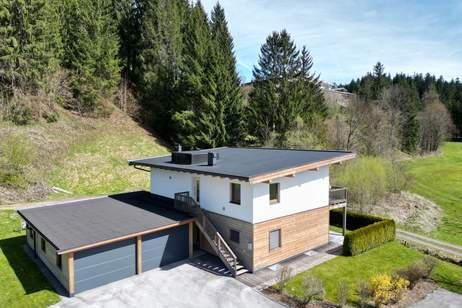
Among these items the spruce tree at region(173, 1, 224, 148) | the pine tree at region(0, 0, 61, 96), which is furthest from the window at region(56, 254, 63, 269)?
the spruce tree at region(173, 1, 224, 148)

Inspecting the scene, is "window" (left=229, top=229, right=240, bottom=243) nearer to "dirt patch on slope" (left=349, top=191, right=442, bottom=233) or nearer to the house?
the house

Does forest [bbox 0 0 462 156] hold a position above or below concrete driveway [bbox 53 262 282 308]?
above

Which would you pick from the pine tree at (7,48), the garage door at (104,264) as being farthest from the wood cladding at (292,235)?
the pine tree at (7,48)

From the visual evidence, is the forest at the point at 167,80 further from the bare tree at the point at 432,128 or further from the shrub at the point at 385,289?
the bare tree at the point at 432,128

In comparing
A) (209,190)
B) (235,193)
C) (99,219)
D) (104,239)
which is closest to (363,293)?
(235,193)

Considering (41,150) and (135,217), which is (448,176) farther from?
(41,150)

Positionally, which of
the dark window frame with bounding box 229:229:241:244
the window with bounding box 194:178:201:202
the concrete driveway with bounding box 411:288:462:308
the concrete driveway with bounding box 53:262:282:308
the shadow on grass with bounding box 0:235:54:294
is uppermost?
the window with bounding box 194:178:201:202

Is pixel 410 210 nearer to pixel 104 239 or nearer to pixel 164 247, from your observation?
pixel 164 247
